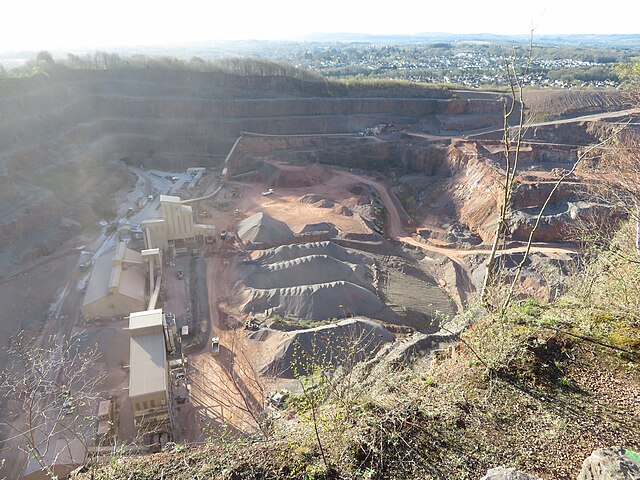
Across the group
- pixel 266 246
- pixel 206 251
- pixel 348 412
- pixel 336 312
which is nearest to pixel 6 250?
pixel 206 251

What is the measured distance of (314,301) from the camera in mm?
28125

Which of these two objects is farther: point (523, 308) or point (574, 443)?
point (523, 308)

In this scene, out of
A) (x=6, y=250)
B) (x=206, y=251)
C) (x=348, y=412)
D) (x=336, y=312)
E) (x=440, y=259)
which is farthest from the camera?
(x=440, y=259)

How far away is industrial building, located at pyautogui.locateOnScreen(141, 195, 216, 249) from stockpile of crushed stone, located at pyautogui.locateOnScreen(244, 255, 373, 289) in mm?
8320

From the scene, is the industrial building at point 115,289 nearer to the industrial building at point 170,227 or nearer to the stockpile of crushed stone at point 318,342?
the industrial building at point 170,227

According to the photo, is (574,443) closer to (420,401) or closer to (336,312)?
(420,401)

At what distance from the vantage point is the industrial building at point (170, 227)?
33.9 m

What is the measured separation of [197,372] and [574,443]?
20592 millimetres

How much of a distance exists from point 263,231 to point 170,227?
8.44 metres

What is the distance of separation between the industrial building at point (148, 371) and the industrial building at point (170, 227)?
14.1 meters

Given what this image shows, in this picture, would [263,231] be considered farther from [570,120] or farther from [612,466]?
[570,120]

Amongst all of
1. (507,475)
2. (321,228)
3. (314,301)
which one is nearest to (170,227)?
(321,228)

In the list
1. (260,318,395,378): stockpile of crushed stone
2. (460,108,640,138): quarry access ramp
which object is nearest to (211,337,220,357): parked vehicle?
(260,318,395,378): stockpile of crushed stone

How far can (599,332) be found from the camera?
9422mm
